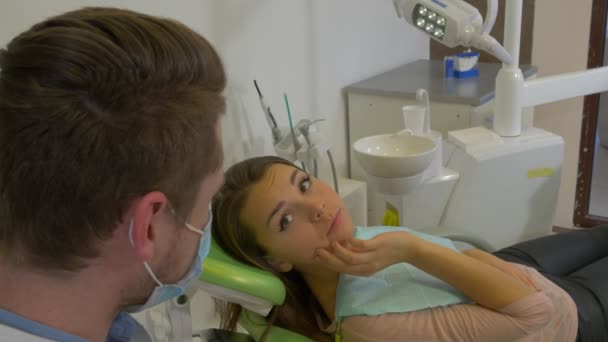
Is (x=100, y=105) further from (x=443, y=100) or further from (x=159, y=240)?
(x=443, y=100)

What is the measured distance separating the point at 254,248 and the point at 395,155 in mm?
571

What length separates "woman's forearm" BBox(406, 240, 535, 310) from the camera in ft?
4.25

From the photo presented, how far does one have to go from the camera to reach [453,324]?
1.28m

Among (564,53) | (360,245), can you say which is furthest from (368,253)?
(564,53)

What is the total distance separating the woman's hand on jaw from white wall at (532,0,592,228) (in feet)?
5.68

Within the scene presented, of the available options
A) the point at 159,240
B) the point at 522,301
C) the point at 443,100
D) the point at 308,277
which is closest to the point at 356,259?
the point at 308,277

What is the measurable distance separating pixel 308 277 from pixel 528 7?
6.18 feet

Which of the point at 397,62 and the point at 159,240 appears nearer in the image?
the point at 159,240

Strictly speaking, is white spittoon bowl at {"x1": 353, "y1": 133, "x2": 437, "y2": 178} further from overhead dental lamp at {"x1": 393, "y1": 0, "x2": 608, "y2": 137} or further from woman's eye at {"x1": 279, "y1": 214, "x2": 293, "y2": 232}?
woman's eye at {"x1": 279, "y1": 214, "x2": 293, "y2": 232}

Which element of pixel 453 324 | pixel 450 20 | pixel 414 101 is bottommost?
pixel 453 324

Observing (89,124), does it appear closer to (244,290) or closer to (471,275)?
(244,290)

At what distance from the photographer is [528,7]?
8.68 feet

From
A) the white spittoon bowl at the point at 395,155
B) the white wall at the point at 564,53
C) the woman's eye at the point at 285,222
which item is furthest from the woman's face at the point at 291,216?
the white wall at the point at 564,53

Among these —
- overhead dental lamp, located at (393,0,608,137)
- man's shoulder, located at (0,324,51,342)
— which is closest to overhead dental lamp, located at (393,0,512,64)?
overhead dental lamp, located at (393,0,608,137)
